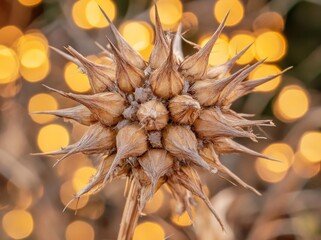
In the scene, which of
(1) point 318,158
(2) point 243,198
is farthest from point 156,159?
(1) point 318,158

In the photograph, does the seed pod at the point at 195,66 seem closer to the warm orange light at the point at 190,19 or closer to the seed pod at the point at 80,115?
the seed pod at the point at 80,115

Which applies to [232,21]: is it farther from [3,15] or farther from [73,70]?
[3,15]

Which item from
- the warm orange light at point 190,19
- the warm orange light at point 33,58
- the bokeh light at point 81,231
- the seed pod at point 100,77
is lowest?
the bokeh light at point 81,231

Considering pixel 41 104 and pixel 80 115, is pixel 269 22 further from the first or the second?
pixel 80 115

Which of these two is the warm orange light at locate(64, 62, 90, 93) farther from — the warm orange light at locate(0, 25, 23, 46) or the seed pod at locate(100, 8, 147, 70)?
the seed pod at locate(100, 8, 147, 70)

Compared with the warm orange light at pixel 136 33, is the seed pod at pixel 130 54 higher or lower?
higher

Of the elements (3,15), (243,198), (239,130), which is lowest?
(243,198)

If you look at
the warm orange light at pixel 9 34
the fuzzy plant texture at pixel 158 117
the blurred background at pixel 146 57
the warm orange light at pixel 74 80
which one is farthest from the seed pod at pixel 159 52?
the warm orange light at pixel 9 34
